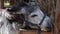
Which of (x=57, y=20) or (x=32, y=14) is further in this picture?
(x=32, y=14)

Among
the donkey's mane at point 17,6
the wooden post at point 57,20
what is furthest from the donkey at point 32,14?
the wooden post at point 57,20

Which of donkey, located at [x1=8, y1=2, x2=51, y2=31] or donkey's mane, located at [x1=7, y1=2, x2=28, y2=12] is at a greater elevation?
donkey's mane, located at [x1=7, y1=2, x2=28, y2=12]

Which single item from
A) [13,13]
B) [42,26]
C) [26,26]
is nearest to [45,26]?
[42,26]

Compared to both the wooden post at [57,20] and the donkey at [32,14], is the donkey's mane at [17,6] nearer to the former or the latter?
the donkey at [32,14]

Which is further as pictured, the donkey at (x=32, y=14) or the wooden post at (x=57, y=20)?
the donkey at (x=32, y=14)

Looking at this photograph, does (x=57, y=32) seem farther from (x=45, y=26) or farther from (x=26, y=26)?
(x=26, y=26)

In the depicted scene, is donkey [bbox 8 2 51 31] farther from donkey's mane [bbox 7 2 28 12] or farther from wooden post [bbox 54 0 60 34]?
wooden post [bbox 54 0 60 34]

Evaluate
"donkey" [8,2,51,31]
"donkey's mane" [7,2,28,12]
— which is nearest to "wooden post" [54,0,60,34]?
"donkey" [8,2,51,31]

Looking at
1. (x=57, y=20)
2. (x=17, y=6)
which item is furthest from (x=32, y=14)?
(x=57, y=20)

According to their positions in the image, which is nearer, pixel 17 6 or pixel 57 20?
pixel 57 20

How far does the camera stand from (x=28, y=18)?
0.97 metres

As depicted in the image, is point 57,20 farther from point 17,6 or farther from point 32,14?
point 17,6

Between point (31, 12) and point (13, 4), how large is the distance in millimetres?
152

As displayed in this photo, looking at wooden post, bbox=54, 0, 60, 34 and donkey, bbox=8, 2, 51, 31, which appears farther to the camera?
donkey, bbox=8, 2, 51, 31
